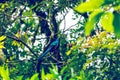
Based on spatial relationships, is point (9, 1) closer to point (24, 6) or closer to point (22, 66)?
point (24, 6)

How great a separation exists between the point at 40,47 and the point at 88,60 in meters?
2.47

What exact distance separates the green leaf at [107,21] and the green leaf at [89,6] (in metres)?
0.04

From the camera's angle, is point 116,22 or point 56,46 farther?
point 56,46

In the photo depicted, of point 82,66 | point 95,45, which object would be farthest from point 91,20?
point 82,66

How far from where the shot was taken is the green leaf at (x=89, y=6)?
78cm

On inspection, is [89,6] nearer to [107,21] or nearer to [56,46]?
[107,21]

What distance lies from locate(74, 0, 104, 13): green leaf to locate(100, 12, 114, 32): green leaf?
0.12 feet

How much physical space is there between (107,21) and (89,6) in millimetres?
80

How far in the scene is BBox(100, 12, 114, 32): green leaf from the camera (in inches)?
32.2

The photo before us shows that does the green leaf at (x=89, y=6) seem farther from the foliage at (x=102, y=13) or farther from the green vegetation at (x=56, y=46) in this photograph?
the green vegetation at (x=56, y=46)

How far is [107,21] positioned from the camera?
0.85m

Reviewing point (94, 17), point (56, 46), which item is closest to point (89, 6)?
point (94, 17)

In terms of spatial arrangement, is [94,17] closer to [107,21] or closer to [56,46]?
[107,21]

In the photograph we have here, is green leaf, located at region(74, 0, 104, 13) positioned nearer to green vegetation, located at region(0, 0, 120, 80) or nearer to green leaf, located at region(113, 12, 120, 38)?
green leaf, located at region(113, 12, 120, 38)
